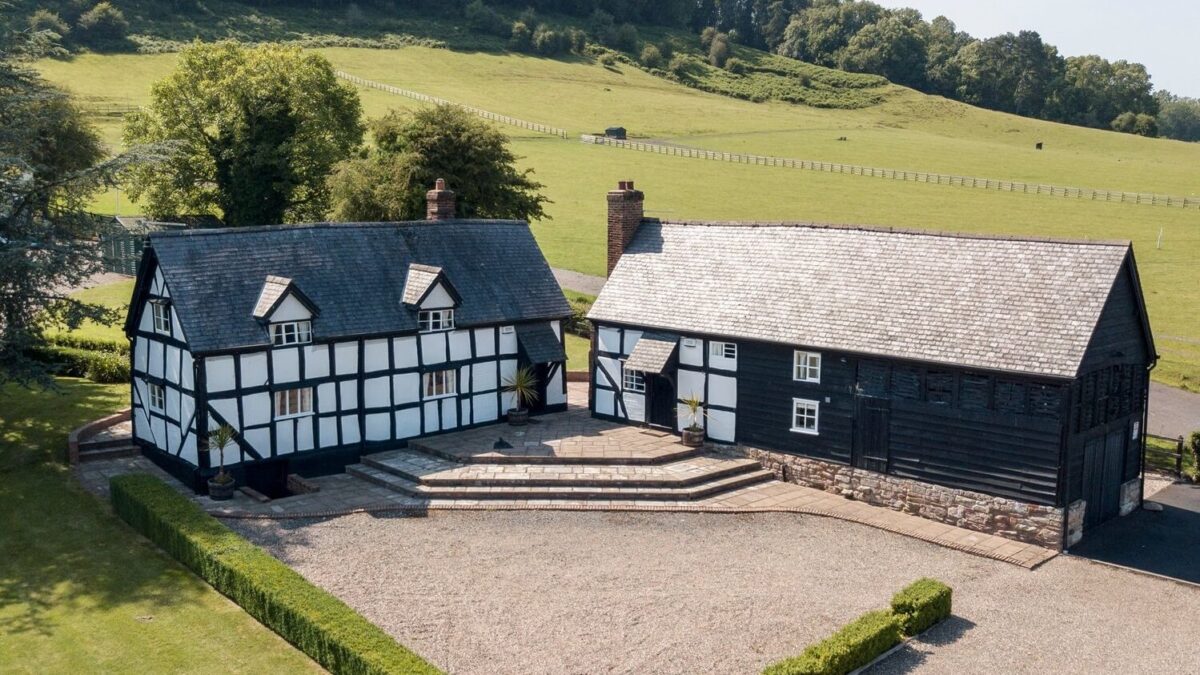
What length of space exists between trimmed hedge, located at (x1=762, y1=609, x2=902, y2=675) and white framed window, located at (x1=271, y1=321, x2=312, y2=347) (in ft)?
52.8

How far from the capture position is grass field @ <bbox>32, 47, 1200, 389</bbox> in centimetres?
5806

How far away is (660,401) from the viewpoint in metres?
30.9

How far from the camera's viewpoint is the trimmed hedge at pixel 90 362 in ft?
121

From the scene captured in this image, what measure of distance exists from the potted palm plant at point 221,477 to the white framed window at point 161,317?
3348mm

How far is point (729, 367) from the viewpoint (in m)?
29.0

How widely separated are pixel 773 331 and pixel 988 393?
586 centimetres

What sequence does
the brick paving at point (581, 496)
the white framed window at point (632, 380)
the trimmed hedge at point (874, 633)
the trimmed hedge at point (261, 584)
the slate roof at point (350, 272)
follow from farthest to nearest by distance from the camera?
the white framed window at point (632, 380) → the slate roof at point (350, 272) → the brick paving at point (581, 496) → the trimmed hedge at point (261, 584) → the trimmed hedge at point (874, 633)

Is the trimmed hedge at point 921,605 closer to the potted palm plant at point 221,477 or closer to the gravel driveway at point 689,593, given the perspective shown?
the gravel driveway at point 689,593

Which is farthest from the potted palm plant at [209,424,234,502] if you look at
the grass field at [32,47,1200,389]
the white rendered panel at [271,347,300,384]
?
the grass field at [32,47,1200,389]

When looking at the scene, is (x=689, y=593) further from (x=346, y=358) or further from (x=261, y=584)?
(x=346, y=358)

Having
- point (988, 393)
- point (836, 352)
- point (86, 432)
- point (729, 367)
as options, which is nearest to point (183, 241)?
point (86, 432)

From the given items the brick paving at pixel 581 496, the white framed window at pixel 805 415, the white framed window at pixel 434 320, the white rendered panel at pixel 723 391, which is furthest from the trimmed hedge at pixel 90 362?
the white framed window at pixel 805 415

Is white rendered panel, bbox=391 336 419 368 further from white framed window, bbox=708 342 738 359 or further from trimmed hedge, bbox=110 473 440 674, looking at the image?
white framed window, bbox=708 342 738 359

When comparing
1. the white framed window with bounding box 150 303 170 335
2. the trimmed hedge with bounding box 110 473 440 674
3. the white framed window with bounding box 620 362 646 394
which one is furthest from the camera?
the white framed window with bounding box 620 362 646 394
